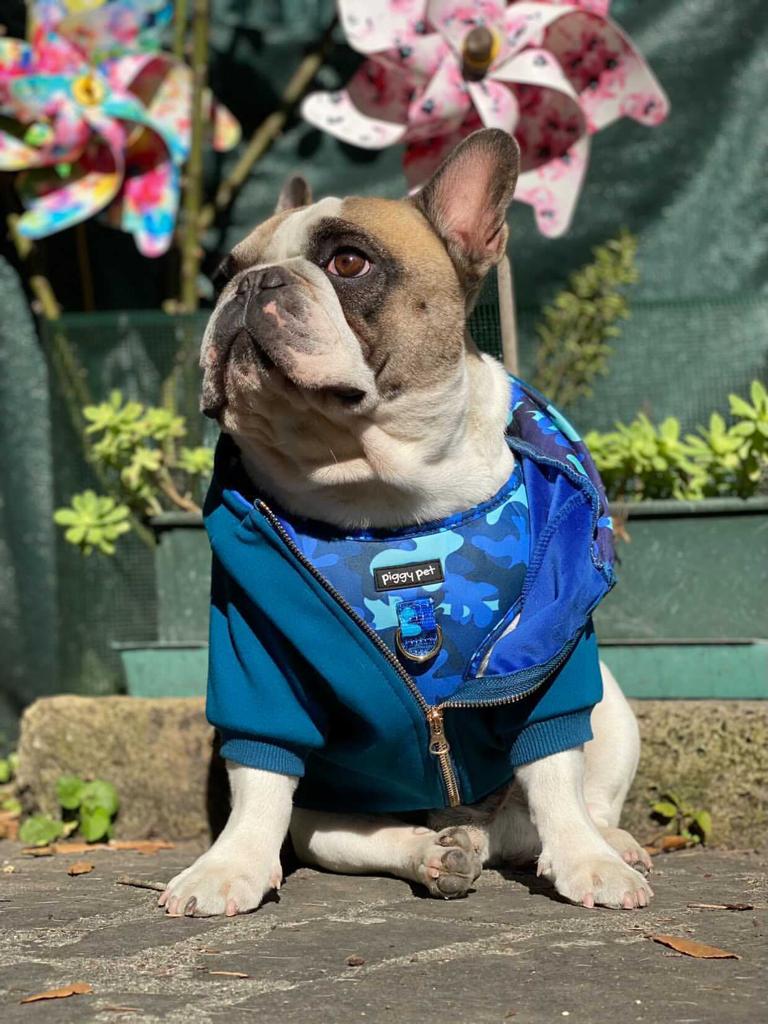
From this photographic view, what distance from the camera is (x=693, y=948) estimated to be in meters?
2.05

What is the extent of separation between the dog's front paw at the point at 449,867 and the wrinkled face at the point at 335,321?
82cm

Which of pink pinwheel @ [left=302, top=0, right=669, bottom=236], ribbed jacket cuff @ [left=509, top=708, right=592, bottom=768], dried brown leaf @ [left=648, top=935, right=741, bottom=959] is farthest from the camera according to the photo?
pink pinwheel @ [left=302, top=0, right=669, bottom=236]

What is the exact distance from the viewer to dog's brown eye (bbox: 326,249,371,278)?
8.45 feet

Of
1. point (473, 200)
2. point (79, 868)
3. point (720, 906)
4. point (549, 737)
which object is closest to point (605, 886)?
point (720, 906)

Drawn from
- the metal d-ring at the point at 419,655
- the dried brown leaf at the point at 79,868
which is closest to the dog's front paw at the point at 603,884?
the metal d-ring at the point at 419,655

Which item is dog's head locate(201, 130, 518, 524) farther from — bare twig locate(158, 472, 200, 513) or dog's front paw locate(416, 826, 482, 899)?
bare twig locate(158, 472, 200, 513)

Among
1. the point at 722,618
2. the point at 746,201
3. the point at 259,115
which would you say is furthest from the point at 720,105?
the point at 722,618

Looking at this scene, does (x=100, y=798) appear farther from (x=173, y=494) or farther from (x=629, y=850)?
(x=629, y=850)

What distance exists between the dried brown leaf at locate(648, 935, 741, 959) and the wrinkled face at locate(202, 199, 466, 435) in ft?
3.42

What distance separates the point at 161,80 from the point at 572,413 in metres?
1.77

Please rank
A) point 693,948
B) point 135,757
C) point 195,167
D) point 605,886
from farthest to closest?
point 195,167
point 135,757
point 605,886
point 693,948

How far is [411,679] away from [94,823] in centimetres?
128

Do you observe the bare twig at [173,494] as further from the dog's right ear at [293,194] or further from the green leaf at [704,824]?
the green leaf at [704,824]

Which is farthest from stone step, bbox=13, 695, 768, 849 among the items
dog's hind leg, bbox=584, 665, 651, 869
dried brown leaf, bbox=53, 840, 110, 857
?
dog's hind leg, bbox=584, 665, 651, 869
